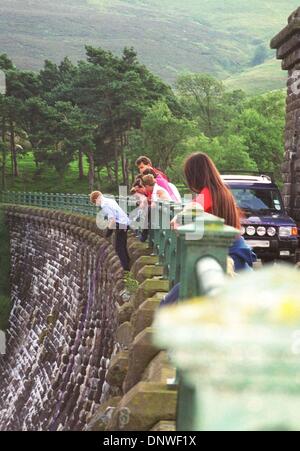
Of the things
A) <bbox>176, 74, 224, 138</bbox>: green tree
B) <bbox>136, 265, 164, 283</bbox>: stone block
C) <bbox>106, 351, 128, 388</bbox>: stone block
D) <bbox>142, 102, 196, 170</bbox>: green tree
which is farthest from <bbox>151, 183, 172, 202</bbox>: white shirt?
<bbox>176, 74, 224, 138</bbox>: green tree

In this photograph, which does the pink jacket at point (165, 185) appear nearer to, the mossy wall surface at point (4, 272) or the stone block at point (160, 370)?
the stone block at point (160, 370)

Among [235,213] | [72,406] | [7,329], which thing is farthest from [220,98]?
[235,213]

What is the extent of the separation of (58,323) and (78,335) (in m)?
4.23

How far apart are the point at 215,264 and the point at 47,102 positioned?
214ft

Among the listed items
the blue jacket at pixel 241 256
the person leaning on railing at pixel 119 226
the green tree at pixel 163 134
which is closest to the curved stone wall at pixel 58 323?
the person leaning on railing at pixel 119 226

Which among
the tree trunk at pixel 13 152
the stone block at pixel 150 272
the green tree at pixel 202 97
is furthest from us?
the green tree at pixel 202 97

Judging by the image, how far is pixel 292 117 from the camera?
714 inches

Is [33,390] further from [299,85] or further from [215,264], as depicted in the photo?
[215,264]

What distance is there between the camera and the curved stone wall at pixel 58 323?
15820 millimetres

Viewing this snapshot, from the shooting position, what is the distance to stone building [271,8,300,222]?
17.6m

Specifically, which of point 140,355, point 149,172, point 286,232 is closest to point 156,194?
point 149,172

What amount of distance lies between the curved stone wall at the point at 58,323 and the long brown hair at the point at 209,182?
3024mm

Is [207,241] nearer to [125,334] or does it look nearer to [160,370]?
[160,370]

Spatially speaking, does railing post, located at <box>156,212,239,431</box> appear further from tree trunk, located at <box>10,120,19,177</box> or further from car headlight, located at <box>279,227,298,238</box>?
tree trunk, located at <box>10,120,19,177</box>
